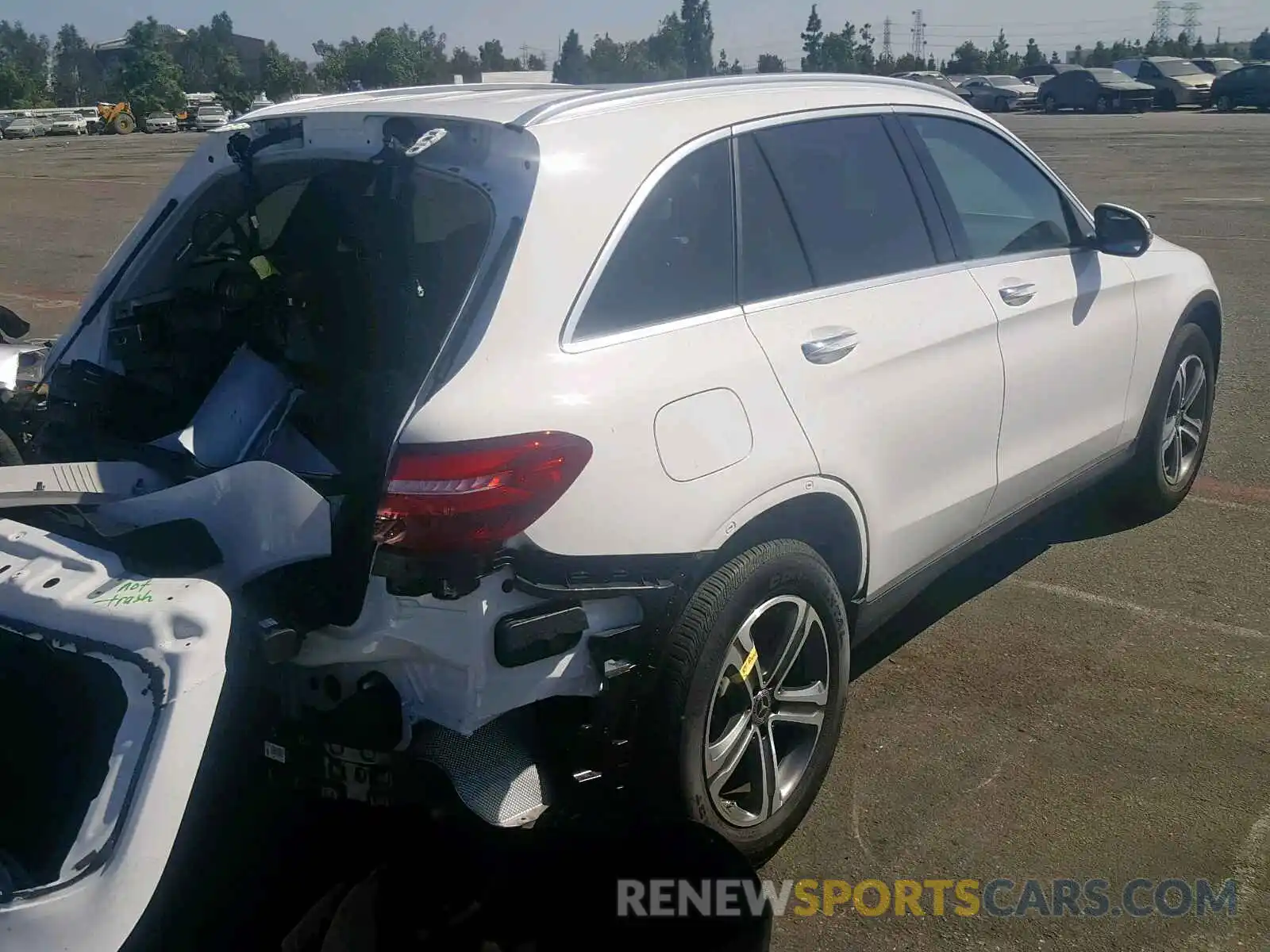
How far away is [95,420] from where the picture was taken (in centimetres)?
360

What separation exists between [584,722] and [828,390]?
3.61 feet

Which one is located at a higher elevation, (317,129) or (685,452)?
(317,129)

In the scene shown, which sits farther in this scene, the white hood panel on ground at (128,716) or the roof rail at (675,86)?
the roof rail at (675,86)

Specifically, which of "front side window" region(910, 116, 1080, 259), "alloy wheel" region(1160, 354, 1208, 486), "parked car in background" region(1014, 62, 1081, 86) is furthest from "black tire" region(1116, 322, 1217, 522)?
"parked car in background" region(1014, 62, 1081, 86)

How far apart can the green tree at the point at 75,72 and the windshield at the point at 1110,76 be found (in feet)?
236

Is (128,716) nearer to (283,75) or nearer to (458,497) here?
(458,497)

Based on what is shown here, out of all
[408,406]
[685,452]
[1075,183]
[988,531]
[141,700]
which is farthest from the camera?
[1075,183]

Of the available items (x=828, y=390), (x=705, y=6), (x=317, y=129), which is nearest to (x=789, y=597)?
(x=828, y=390)

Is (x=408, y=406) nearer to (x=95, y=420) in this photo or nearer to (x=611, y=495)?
(x=611, y=495)

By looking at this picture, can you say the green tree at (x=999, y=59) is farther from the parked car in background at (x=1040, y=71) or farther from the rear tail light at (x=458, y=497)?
the rear tail light at (x=458, y=497)

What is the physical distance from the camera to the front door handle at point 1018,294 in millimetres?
4082

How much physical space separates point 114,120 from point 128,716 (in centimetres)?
6463

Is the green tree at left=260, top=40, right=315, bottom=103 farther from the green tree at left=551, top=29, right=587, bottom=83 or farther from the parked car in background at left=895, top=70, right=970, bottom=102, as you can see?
the green tree at left=551, top=29, right=587, bottom=83

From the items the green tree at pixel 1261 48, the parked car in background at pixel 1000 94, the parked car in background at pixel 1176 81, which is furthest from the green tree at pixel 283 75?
the green tree at pixel 1261 48
